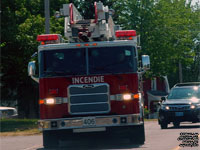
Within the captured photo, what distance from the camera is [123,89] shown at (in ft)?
47.9

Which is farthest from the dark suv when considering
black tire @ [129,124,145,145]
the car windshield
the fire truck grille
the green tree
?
the green tree

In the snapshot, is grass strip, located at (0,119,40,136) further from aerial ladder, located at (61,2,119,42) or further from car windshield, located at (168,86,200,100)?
aerial ladder, located at (61,2,119,42)

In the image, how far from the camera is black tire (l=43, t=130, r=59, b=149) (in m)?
14.7

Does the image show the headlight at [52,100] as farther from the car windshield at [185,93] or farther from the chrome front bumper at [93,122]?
the car windshield at [185,93]

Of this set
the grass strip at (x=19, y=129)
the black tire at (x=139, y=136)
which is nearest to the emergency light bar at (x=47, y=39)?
the black tire at (x=139, y=136)

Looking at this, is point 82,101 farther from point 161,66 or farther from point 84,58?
point 161,66

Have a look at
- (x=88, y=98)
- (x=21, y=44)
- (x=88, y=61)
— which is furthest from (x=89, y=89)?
(x=21, y=44)

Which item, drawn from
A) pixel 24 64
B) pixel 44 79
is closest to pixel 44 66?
pixel 44 79

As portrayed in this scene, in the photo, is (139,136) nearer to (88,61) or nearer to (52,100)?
(88,61)

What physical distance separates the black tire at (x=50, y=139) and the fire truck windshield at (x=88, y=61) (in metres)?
1.50

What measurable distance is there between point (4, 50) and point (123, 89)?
24.6m

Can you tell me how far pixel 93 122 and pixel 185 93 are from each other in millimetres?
10163

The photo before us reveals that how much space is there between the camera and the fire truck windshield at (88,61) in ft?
48.4

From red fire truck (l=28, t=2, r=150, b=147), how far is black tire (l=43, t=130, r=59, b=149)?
0.03 meters
